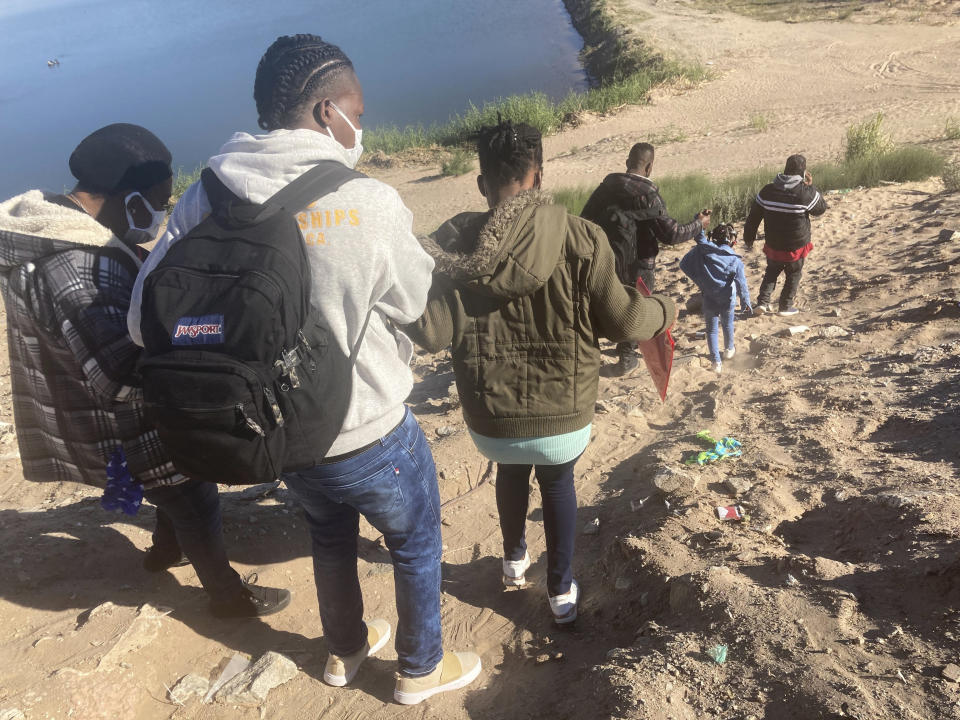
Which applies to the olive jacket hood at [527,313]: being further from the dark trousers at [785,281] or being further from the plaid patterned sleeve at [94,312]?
the dark trousers at [785,281]

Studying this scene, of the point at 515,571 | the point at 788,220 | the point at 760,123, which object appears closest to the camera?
the point at 515,571

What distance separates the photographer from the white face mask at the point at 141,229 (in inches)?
90.0

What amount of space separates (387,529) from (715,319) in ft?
11.4

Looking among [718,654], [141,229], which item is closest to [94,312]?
[141,229]

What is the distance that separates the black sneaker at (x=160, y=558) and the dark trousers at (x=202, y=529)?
16.2 inches

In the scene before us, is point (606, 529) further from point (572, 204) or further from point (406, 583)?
point (572, 204)

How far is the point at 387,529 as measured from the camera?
2.07m

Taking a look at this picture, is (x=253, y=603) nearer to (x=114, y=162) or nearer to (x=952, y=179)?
(x=114, y=162)

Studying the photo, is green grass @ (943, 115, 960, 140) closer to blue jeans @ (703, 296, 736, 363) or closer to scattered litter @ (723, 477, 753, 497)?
blue jeans @ (703, 296, 736, 363)

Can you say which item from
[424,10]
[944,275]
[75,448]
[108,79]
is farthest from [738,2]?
[75,448]

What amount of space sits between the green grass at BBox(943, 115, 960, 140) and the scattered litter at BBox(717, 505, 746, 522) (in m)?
9.74

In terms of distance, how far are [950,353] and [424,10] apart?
43201 mm

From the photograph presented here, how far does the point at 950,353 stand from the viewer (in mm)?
4160

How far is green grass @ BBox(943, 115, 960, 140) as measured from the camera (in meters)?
10.2
